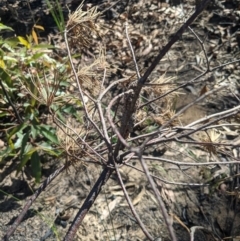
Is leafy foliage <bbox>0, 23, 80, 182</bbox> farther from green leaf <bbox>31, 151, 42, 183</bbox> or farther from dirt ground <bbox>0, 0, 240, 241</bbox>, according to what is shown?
dirt ground <bbox>0, 0, 240, 241</bbox>

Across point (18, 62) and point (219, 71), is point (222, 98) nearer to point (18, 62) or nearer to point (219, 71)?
point (219, 71)

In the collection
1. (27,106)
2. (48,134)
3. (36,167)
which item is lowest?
(36,167)

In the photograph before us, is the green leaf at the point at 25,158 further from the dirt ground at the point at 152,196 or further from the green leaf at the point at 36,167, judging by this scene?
the dirt ground at the point at 152,196

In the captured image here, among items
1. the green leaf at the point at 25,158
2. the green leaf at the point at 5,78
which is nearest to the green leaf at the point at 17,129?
the green leaf at the point at 25,158

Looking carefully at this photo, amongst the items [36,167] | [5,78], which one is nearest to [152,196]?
[36,167]

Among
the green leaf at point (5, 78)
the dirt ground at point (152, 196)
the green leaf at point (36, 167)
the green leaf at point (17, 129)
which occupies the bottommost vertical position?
the dirt ground at point (152, 196)

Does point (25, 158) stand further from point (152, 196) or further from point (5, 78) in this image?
point (152, 196)

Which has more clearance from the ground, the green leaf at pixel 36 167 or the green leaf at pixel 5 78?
the green leaf at pixel 5 78

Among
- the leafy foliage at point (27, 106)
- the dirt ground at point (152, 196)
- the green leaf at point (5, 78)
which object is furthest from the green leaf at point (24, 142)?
the green leaf at point (5, 78)

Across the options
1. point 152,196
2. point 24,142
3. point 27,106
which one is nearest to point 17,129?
point 24,142

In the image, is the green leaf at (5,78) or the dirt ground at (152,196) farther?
the green leaf at (5,78)

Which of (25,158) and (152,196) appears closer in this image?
(25,158)

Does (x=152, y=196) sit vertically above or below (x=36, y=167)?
below
